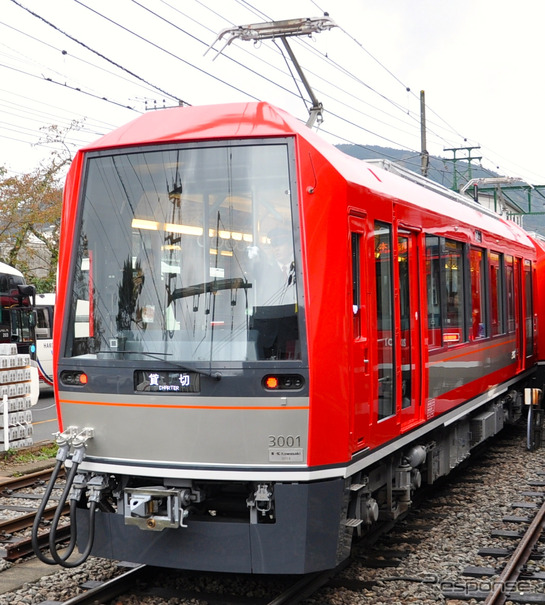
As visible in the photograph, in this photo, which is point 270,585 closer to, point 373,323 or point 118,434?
point 118,434

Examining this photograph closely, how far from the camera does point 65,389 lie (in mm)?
5926

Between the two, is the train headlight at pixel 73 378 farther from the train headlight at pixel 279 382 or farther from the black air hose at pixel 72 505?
the train headlight at pixel 279 382

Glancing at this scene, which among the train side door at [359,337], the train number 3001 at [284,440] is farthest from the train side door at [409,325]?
the train number 3001 at [284,440]

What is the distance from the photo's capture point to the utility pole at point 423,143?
80.5ft

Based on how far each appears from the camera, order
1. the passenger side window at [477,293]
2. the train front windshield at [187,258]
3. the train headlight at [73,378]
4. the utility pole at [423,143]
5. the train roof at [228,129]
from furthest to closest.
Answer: the utility pole at [423,143] < the passenger side window at [477,293] < the train headlight at [73,378] < the train roof at [228,129] < the train front windshield at [187,258]

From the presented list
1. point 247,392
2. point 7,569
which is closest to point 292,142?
point 247,392

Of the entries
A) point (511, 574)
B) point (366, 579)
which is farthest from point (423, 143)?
point (366, 579)

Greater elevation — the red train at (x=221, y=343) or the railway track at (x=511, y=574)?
the red train at (x=221, y=343)

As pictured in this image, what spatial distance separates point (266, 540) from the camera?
5379 mm

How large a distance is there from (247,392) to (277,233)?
1038 mm

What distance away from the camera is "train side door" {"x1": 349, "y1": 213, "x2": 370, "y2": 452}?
5727 mm

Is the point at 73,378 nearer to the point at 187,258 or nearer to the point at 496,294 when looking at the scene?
the point at 187,258

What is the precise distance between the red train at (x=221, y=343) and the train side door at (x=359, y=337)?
0.06ft

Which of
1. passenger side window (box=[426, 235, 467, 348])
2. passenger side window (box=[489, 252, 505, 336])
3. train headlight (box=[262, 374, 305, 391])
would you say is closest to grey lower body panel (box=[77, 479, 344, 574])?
train headlight (box=[262, 374, 305, 391])
